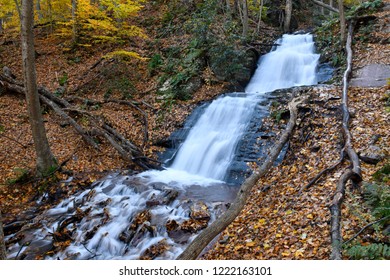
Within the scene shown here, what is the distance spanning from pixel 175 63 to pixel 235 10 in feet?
26.1

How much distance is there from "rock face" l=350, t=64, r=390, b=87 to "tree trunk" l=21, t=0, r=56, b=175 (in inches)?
397

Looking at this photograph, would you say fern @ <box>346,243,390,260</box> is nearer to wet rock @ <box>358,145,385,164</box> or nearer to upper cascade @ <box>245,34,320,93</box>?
wet rock @ <box>358,145,385,164</box>

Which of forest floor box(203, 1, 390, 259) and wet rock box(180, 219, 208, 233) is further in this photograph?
wet rock box(180, 219, 208, 233)

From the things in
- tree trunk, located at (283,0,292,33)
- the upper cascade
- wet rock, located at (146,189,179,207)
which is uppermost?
tree trunk, located at (283,0,292,33)

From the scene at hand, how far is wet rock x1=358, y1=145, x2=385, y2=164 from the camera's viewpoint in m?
5.93

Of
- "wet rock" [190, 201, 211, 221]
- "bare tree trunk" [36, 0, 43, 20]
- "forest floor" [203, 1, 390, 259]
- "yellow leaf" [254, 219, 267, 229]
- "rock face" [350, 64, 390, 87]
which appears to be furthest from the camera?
"bare tree trunk" [36, 0, 43, 20]

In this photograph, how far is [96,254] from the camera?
636 cm

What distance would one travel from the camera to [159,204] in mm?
7629

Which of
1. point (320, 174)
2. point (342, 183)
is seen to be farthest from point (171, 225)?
point (342, 183)

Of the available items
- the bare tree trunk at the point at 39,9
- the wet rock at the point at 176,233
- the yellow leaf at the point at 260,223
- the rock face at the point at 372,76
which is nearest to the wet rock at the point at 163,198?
the wet rock at the point at 176,233

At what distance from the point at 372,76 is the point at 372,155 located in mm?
5491

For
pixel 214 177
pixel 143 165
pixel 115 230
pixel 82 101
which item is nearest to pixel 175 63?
pixel 82 101

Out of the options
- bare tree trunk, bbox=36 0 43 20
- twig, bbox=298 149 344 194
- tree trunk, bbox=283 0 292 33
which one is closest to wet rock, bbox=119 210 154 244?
twig, bbox=298 149 344 194

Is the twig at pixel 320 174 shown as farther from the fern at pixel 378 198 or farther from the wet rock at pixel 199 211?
the wet rock at pixel 199 211
